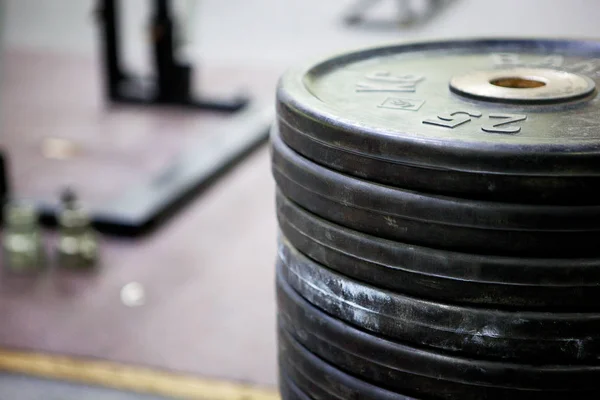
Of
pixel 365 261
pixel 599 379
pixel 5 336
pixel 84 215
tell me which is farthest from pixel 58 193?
pixel 599 379

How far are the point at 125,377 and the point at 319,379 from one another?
843 millimetres

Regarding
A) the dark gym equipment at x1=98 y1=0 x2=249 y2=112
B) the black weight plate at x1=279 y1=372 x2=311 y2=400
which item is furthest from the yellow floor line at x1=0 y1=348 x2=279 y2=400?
the dark gym equipment at x1=98 y1=0 x2=249 y2=112

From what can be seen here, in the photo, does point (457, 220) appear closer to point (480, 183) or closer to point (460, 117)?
point (480, 183)

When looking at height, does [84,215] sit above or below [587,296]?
below

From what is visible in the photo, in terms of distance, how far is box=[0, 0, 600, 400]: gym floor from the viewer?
1776mm

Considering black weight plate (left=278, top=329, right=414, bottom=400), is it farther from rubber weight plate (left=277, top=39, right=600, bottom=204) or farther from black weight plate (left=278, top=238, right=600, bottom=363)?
rubber weight plate (left=277, top=39, right=600, bottom=204)

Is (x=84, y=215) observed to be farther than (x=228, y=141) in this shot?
No

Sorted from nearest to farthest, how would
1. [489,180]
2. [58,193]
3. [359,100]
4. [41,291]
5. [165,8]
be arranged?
[489,180]
[359,100]
[41,291]
[58,193]
[165,8]

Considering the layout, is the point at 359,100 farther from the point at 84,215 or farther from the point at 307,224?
the point at 84,215

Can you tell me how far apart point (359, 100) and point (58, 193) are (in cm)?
193

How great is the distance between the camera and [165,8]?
12.1ft

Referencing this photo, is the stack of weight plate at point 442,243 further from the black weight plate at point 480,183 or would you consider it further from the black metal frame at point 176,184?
the black metal frame at point 176,184

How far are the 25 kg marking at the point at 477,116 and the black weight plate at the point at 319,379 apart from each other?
1.09 ft

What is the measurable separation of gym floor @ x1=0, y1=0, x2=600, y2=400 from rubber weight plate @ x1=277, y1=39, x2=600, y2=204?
0.15 meters
